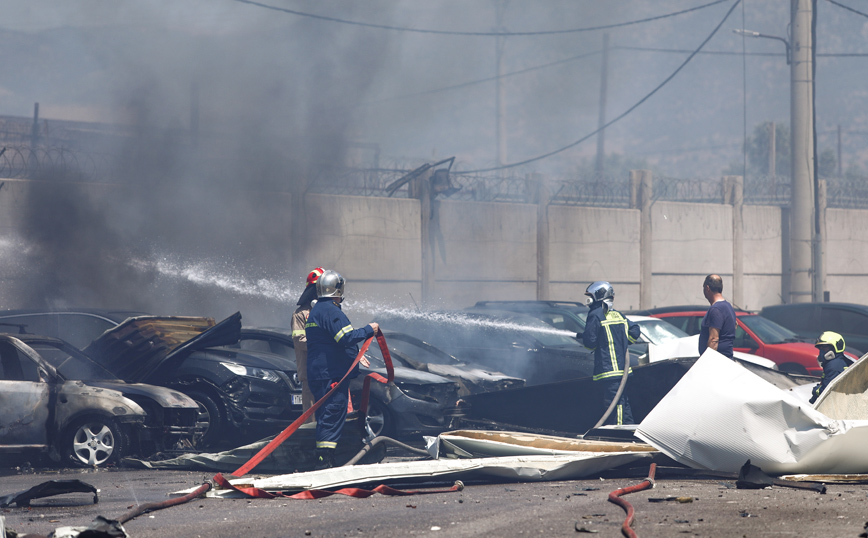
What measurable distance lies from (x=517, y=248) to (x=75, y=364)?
36.8 ft

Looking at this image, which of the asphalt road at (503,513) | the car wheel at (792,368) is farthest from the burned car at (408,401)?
the car wheel at (792,368)

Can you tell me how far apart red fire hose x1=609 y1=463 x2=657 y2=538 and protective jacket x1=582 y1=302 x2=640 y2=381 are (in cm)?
231

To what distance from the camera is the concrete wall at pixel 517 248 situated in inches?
608

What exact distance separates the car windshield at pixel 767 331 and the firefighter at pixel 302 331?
22.5 ft

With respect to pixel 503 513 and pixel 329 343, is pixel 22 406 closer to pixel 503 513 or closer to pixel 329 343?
pixel 329 343

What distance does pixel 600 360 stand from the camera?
8.13 metres

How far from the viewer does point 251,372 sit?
8195 millimetres

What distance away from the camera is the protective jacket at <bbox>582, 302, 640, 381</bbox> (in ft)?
26.5

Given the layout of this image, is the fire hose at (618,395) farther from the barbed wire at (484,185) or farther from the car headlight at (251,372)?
the barbed wire at (484,185)

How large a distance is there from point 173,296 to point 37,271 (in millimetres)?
2262

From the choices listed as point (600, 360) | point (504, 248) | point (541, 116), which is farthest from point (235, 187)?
point (541, 116)

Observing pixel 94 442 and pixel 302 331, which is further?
pixel 302 331

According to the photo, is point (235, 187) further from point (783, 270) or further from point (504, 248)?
point (783, 270)

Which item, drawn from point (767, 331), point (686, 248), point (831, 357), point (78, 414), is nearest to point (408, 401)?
point (78, 414)
